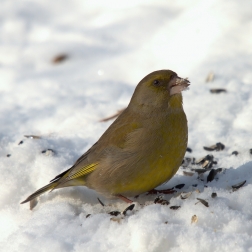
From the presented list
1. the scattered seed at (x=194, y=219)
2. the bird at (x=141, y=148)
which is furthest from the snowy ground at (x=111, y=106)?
the bird at (x=141, y=148)

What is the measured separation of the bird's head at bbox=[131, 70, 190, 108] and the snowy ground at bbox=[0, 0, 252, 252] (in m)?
0.90

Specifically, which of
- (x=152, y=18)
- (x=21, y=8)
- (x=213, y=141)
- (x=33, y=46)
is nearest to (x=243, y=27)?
(x=152, y=18)

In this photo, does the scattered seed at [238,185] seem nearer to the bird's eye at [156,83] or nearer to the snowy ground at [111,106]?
Answer: the snowy ground at [111,106]

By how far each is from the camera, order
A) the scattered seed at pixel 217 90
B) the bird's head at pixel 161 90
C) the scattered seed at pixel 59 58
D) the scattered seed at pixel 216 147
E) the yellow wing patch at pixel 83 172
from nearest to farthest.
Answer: the bird's head at pixel 161 90
the yellow wing patch at pixel 83 172
the scattered seed at pixel 216 147
the scattered seed at pixel 217 90
the scattered seed at pixel 59 58

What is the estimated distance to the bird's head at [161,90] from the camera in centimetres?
521

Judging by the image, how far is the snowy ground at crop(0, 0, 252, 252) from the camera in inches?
175

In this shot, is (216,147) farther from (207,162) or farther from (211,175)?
(211,175)

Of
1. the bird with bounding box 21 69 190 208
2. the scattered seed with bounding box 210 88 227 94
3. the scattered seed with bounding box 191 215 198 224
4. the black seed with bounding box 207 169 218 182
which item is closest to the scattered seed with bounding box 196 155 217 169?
the black seed with bounding box 207 169 218 182

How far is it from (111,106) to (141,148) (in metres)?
3.04

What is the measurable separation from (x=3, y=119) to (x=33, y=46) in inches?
105

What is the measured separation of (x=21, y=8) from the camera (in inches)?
428

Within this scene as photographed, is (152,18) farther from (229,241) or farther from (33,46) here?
(229,241)

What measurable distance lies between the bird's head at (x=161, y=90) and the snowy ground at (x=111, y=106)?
0.90m

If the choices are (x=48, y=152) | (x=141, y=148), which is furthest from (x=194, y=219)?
(x=48, y=152)
